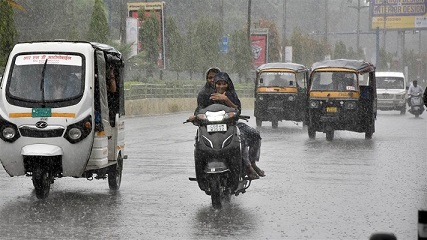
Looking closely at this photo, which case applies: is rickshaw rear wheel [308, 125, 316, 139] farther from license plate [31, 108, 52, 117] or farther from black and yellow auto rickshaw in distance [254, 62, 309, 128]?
license plate [31, 108, 52, 117]

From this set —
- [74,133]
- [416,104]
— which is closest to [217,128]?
[74,133]

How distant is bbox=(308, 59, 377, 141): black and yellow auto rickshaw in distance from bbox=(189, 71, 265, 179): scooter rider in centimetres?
1419

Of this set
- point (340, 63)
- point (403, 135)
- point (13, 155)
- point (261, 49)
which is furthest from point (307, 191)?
point (261, 49)

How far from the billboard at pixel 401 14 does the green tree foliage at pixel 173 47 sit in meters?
52.1

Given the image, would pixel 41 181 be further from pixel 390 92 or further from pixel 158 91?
pixel 390 92

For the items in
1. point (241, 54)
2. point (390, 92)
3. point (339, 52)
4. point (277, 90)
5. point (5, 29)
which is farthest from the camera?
point (339, 52)

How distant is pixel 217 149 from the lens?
1205 centimetres

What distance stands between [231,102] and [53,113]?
6.55ft

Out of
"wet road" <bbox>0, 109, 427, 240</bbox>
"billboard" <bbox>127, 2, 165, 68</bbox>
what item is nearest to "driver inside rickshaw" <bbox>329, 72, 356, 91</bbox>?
"wet road" <bbox>0, 109, 427, 240</bbox>

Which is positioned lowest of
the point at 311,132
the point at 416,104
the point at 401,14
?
the point at 416,104

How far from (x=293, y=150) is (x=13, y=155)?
37.1ft

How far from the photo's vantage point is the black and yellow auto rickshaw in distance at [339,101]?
27.4 meters

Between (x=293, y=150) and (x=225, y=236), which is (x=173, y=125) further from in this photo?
(x=225, y=236)

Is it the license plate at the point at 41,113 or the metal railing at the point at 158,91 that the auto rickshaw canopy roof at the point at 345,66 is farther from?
the license plate at the point at 41,113
